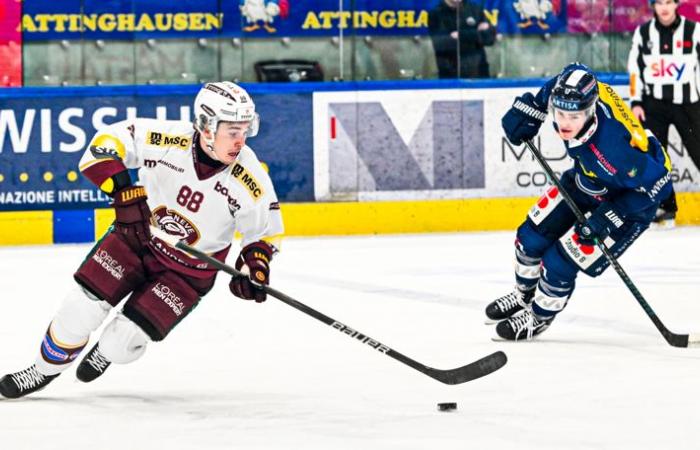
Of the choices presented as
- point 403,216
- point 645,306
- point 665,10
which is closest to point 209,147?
point 645,306

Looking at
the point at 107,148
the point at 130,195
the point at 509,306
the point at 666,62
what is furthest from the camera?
the point at 666,62

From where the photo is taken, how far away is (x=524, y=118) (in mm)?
5988

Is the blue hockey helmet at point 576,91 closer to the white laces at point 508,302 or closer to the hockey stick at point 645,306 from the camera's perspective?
the hockey stick at point 645,306

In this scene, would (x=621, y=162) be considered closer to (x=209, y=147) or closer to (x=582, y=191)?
(x=582, y=191)

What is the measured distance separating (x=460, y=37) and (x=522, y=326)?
4.44 metres

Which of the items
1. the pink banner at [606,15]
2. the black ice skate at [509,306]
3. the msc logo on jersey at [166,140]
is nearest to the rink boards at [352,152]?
the pink banner at [606,15]

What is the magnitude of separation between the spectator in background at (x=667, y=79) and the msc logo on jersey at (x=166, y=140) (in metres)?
5.61

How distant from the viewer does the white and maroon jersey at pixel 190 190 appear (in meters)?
4.69

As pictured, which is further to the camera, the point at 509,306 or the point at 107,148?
the point at 509,306

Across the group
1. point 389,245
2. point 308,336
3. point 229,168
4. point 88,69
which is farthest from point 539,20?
point 229,168

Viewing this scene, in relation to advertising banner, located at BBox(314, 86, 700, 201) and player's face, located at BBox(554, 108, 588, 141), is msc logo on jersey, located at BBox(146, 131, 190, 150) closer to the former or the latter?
player's face, located at BBox(554, 108, 588, 141)

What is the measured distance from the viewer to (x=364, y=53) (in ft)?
32.4

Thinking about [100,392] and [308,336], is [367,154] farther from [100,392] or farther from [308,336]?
[100,392]

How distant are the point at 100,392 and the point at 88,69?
509 centimetres
